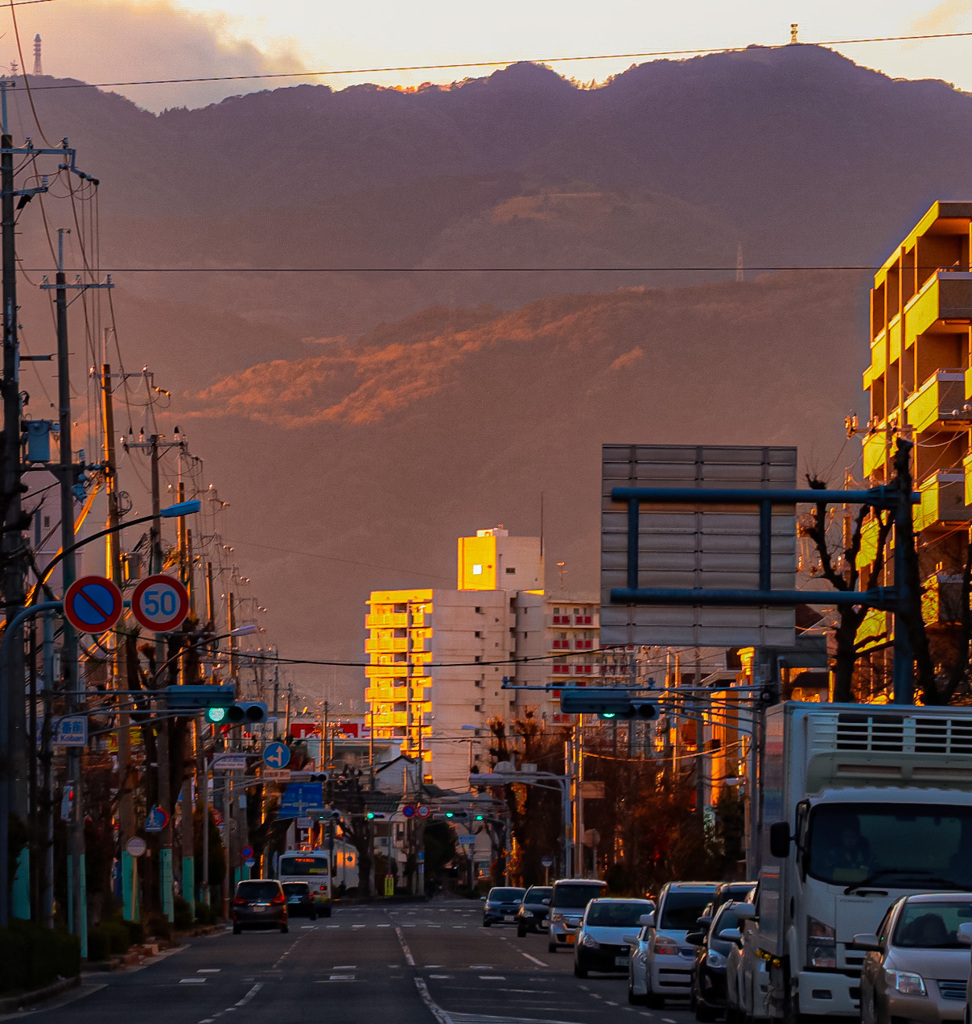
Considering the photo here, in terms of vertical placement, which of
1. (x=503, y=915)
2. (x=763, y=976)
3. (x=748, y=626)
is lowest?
(x=503, y=915)

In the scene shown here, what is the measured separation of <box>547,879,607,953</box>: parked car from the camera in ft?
178

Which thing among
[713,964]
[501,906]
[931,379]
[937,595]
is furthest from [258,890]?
[713,964]

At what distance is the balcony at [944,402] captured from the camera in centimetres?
6838

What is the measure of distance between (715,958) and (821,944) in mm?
9284

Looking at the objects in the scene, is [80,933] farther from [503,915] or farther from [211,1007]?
[503,915]

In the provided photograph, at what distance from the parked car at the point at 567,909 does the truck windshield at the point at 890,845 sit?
35.7 metres

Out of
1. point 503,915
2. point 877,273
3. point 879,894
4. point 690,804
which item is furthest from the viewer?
point 690,804

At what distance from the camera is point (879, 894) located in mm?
18578

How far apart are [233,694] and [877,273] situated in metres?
49.0

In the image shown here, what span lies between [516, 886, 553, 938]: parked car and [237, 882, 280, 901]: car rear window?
30.8 feet

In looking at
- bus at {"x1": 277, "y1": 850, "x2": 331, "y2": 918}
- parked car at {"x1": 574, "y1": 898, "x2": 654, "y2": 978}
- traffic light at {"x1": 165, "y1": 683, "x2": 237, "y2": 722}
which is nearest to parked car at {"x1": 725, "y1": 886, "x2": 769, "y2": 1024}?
parked car at {"x1": 574, "y1": 898, "x2": 654, "y2": 978}

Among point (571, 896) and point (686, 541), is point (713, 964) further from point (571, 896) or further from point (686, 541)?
point (571, 896)

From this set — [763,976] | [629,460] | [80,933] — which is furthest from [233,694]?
[763,976]

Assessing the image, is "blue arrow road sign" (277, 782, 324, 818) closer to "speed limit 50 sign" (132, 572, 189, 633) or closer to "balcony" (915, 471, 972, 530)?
"balcony" (915, 471, 972, 530)
